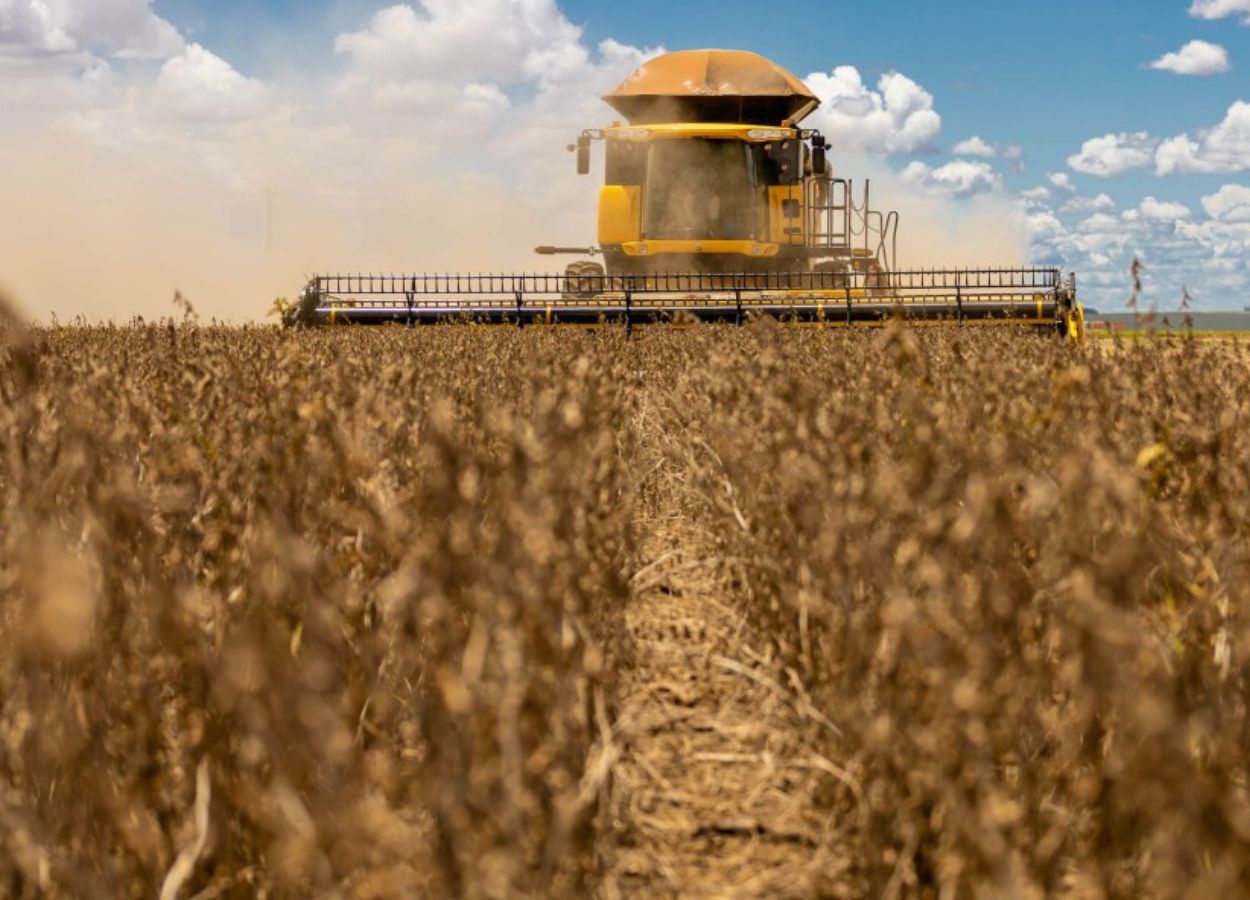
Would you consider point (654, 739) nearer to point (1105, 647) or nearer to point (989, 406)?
point (989, 406)

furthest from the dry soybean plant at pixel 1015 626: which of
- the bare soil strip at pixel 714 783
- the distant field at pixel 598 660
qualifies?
the bare soil strip at pixel 714 783

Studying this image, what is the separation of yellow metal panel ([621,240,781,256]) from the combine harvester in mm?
10

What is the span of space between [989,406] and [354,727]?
2.45 m

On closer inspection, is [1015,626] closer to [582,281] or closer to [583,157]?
[582,281]

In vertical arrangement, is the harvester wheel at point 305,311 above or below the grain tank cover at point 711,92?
below

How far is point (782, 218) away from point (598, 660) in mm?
13125

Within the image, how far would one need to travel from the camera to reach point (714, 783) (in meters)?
3.50

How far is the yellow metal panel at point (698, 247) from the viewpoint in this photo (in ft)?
48.9

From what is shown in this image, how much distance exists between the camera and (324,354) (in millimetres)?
7832

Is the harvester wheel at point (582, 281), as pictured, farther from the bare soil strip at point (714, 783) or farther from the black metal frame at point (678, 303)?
the bare soil strip at point (714, 783)

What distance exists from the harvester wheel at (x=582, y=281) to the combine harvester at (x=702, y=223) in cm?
3

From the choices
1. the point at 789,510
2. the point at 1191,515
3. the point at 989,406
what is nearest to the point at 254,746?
the point at 789,510

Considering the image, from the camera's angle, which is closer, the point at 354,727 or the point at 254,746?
the point at 254,746

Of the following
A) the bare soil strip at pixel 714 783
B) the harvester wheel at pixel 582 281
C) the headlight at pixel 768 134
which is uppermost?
the headlight at pixel 768 134
